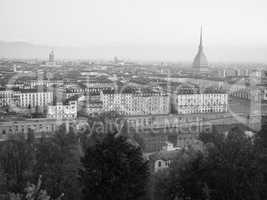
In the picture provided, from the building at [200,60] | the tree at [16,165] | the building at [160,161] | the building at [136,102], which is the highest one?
the building at [200,60]

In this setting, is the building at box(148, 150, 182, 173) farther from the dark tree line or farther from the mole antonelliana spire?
the mole antonelliana spire


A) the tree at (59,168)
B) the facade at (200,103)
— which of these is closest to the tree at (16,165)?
the tree at (59,168)

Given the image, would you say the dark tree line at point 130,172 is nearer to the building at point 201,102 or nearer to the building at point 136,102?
the building at point 136,102

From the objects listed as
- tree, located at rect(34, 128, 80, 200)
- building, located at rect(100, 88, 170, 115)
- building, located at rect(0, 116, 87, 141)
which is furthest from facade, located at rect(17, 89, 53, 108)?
tree, located at rect(34, 128, 80, 200)

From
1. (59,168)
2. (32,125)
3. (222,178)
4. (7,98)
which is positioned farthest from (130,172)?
(7,98)

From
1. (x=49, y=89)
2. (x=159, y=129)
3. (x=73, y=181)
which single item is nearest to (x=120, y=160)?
(x=73, y=181)

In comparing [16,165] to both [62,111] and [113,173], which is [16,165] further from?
[62,111]

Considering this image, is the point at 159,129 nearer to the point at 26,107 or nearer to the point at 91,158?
the point at 26,107
